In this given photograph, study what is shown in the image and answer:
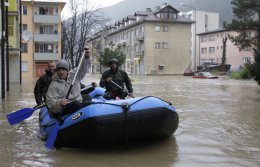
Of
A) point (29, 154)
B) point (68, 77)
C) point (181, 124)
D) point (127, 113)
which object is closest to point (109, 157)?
point (127, 113)

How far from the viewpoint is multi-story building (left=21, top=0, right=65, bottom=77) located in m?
57.6

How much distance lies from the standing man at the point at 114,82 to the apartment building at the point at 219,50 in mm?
63074

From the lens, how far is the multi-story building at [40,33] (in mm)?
57594

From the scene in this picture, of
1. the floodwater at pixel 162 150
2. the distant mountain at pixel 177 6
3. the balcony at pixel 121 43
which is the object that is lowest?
the floodwater at pixel 162 150

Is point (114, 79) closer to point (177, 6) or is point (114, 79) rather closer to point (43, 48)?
point (43, 48)

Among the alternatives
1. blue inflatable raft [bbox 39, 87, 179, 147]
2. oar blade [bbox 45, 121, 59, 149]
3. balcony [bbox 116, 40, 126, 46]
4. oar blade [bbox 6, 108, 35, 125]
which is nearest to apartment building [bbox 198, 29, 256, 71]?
balcony [bbox 116, 40, 126, 46]

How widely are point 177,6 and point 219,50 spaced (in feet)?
213

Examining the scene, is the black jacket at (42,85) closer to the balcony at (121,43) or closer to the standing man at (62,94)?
the standing man at (62,94)

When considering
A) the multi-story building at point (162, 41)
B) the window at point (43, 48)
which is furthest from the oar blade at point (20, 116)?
the multi-story building at point (162, 41)

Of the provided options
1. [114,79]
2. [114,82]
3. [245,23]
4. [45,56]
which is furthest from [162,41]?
[114,82]

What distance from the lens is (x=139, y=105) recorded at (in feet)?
21.3

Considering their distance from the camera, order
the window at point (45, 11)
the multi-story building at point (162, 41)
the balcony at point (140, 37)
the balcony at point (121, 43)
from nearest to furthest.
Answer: the window at point (45, 11)
the multi-story building at point (162, 41)
the balcony at point (140, 37)
the balcony at point (121, 43)

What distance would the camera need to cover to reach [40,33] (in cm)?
5941

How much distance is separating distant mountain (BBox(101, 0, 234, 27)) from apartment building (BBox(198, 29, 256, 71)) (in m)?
24.1
